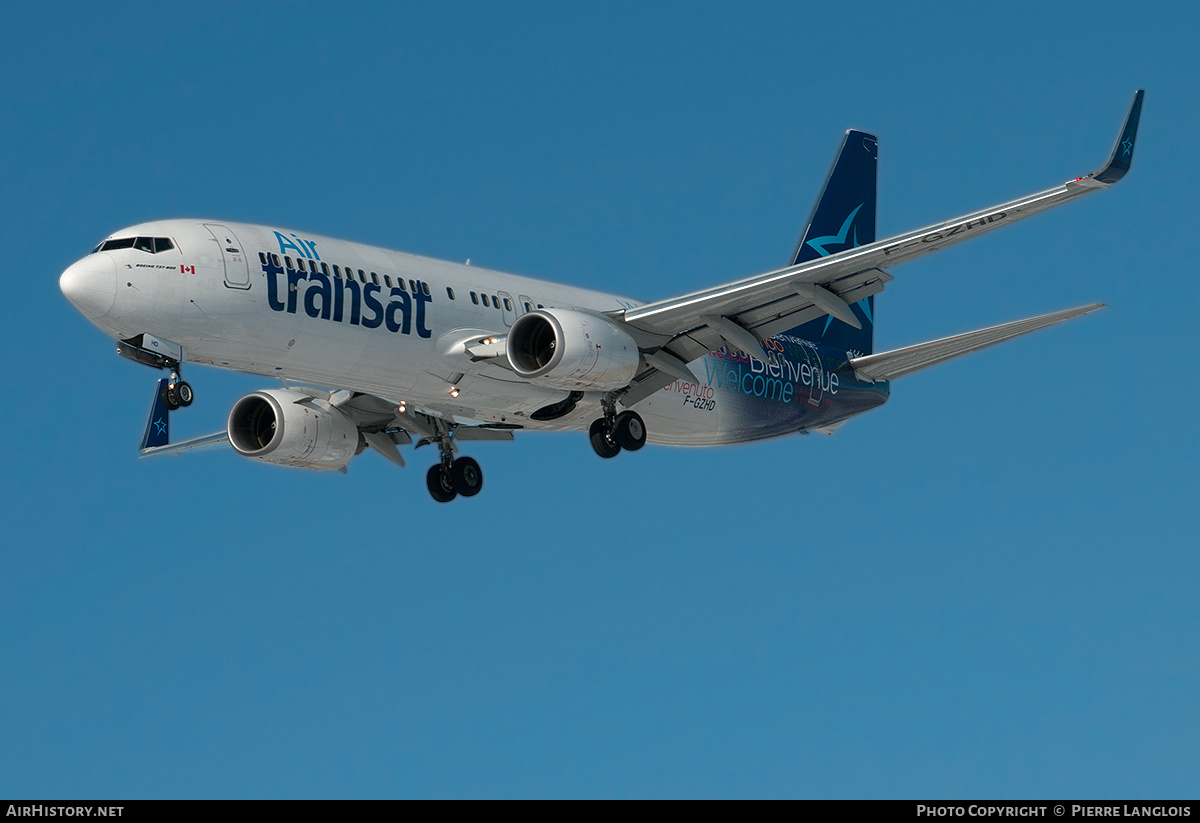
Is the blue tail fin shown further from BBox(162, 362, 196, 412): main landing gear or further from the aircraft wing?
the aircraft wing

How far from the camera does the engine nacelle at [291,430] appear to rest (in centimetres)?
3903

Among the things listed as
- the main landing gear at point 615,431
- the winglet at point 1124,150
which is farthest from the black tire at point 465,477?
the winglet at point 1124,150

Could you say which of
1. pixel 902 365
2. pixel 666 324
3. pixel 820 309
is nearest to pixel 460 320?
pixel 666 324

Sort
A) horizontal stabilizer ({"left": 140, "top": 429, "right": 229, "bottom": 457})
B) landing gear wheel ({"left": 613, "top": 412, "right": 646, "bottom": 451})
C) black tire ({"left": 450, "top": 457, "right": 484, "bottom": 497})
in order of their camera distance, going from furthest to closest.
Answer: horizontal stabilizer ({"left": 140, "top": 429, "right": 229, "bottom": 457}) → black tire ({"left": 450, "top": 457, "right": 484, "bottom": 497}) → landing gear wheel ({"left": 613, "top": 412, "right": 646, "bottom": 451})

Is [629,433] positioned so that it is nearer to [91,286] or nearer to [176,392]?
[176,392]

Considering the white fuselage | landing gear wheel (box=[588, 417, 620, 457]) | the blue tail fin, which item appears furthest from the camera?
the blue tail fin

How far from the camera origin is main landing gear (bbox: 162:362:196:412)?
3181 centimetres

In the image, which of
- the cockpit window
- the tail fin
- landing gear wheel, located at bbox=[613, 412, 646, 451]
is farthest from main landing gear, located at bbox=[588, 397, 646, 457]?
the cockpit window

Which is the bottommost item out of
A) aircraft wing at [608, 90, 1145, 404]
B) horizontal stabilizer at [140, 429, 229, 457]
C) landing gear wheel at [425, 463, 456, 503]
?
landing gear wheel at [425, 463, 456, 503]

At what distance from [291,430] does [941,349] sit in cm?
1662

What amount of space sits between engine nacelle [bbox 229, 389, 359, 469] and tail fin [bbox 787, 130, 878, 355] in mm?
15135

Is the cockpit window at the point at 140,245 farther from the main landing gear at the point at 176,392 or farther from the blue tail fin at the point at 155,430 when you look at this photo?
the blue tail fin at the point at 155,430

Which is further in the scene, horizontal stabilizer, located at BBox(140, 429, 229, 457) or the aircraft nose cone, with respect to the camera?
horizontal stabilizer, located at BBox(140, 429, 229, 457)

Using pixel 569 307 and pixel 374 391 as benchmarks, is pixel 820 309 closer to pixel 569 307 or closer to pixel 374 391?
pixel 569 307
